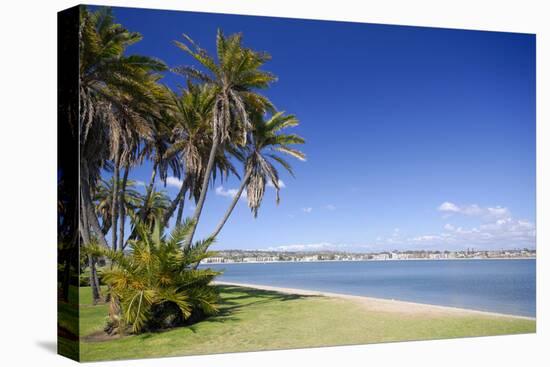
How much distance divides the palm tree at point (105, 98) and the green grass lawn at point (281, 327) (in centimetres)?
125

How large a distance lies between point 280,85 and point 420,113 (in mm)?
3592

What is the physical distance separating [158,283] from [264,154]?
436 centimetres

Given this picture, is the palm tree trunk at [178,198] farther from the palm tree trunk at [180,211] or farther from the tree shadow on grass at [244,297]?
the tree shadow on grass at [244,297]

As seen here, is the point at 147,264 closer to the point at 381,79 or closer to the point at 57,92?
the point at 57,92

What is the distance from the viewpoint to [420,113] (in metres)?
18.1

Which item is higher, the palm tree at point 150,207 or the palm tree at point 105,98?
the palm tree at point 105,98

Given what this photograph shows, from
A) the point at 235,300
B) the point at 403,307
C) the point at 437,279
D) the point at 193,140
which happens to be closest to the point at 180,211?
the point at 193,140

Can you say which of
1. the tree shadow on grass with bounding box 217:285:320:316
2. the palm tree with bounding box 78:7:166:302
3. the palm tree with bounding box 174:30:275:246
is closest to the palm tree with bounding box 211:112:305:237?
the palm tree with bounding box 174:30:275:246

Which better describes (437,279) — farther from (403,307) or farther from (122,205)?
(122,205)

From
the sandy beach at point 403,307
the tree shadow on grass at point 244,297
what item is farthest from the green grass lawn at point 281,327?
the sandy beach at point 403,307

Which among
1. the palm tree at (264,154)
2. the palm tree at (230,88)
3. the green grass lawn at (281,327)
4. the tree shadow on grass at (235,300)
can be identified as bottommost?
the green grass lawn at (281,327)

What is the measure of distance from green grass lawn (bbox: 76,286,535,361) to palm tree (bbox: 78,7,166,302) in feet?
4.09

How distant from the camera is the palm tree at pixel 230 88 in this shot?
1588cm

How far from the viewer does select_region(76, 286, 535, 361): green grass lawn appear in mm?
13750
